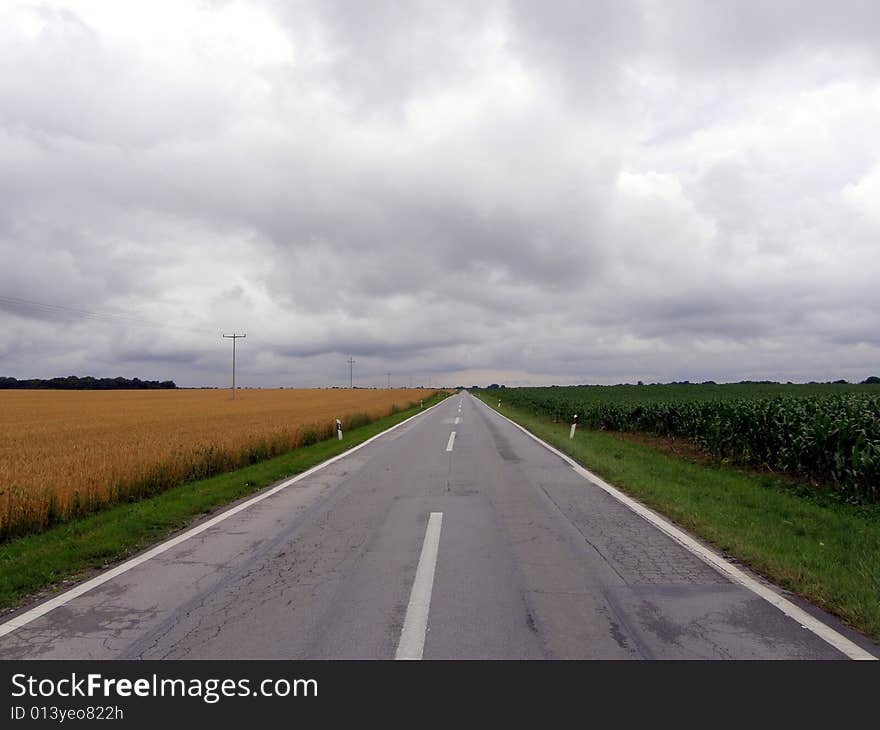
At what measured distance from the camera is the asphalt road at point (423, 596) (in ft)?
12.7

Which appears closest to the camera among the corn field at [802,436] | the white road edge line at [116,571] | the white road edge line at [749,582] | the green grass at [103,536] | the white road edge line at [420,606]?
the white road edge line at [420,606]

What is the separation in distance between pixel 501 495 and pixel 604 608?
5105 mm

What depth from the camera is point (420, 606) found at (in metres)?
4.55

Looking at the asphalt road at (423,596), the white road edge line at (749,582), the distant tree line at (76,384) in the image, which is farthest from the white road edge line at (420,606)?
the distant tree line at (76,384)

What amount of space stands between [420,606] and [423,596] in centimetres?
24

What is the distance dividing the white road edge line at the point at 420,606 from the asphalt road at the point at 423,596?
0.05ft

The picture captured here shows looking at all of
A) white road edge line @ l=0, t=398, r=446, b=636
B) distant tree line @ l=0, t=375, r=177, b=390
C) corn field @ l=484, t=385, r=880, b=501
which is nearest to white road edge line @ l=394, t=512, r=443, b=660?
white road edge line @ l=0, t=398, r=446, b=636

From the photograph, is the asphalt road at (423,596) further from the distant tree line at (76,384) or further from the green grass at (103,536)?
the distant tree line at (76,384)

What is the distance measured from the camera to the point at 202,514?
337 inches

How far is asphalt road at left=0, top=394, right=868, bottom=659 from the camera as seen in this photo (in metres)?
3.87

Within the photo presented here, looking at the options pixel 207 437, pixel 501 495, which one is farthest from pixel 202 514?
pixel 207 437

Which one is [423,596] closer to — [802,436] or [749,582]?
[749,582]
